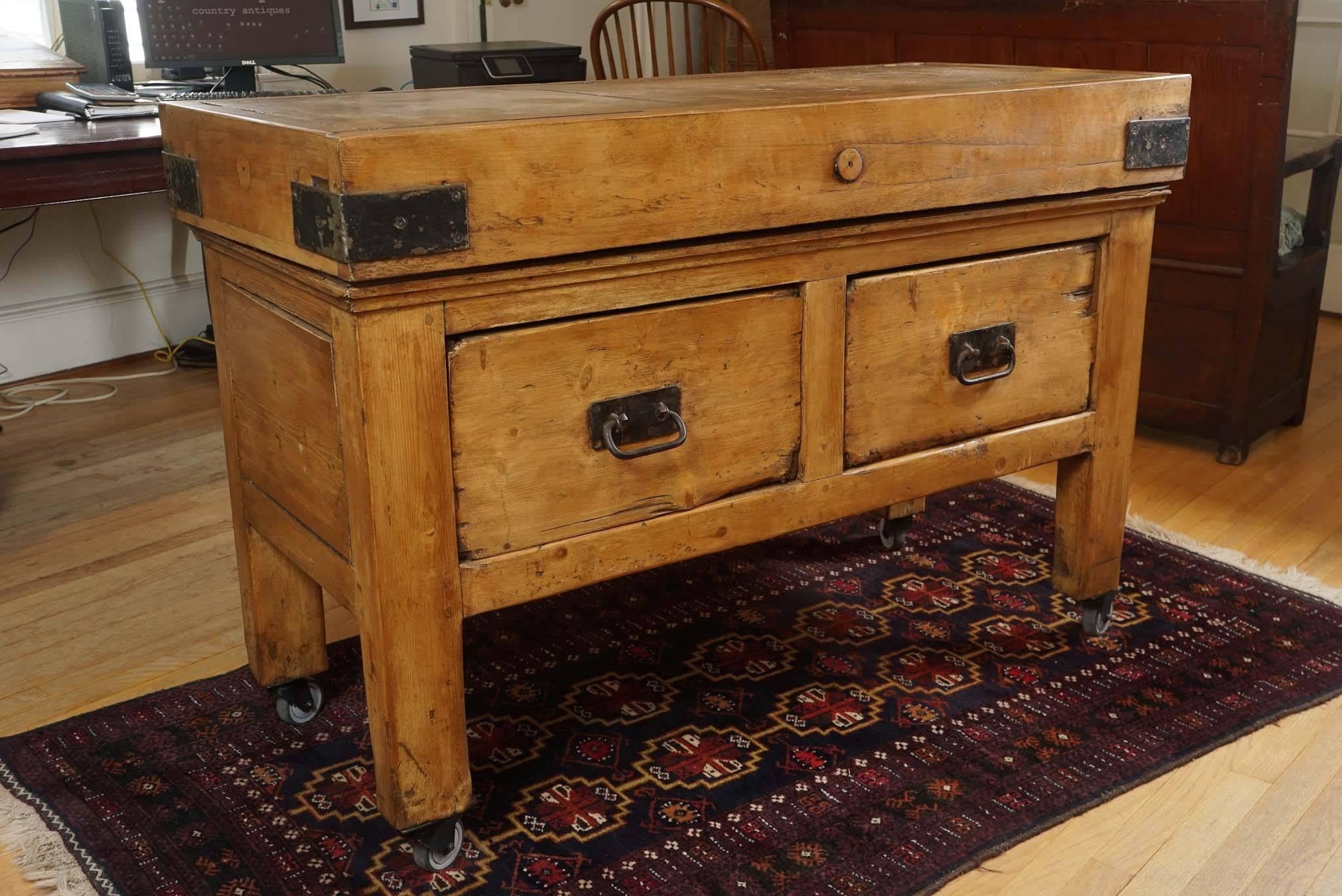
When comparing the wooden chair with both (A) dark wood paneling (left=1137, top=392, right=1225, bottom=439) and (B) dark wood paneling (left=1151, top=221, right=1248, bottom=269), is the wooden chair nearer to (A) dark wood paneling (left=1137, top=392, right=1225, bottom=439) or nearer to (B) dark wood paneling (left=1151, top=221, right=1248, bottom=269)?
(B) dark wood paneling (left=1151, top=221, right=1248, bottom=269)

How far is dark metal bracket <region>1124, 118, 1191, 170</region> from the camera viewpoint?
5.32ft

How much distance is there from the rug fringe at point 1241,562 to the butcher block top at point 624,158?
59 cm

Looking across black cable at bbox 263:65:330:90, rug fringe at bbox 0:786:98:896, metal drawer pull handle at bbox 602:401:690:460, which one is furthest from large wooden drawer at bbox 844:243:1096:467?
black cable at bbox 263:65:330:90

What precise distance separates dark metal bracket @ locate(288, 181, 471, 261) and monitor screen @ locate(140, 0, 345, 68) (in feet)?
6.17

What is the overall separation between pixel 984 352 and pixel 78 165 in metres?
1.46

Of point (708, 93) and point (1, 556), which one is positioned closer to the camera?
point (708, 93)

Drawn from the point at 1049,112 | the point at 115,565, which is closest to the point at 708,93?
the point at 1049,112

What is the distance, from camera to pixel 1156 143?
1644 mm

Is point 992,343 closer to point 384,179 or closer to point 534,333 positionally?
point 534,333

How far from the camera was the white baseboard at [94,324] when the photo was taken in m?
3.16

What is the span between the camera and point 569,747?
61.7 inches

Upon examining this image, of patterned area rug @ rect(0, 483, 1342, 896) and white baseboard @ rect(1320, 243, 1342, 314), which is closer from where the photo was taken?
patterned area rug @ rect(0, 483, 1342, 896)

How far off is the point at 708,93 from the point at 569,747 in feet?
2.60

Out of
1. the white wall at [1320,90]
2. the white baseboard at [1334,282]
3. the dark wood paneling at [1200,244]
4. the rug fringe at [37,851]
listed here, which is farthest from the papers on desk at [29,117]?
the white baseboard at [1334,282]
